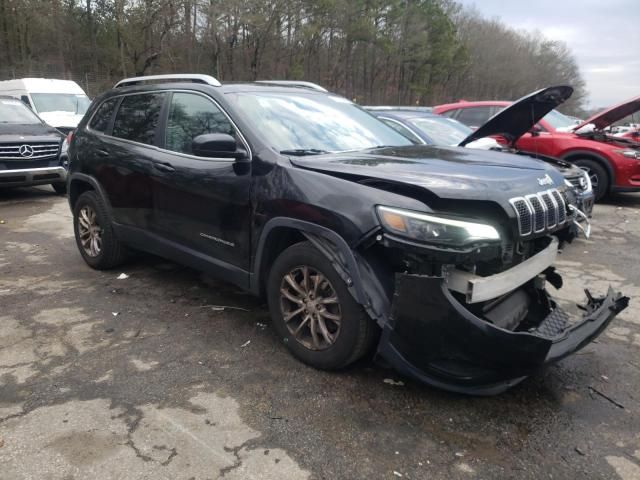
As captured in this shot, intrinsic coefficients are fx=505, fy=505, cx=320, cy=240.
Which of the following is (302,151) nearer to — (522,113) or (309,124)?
(309,124)

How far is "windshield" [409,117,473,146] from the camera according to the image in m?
7.05

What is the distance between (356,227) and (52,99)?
1414 cm

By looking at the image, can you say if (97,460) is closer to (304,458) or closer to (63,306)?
(304,458)

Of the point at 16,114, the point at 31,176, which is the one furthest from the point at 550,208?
the point at 16,114

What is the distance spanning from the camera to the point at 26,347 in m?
3.41

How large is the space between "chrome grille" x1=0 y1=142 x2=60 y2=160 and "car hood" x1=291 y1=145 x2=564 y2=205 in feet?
24.2

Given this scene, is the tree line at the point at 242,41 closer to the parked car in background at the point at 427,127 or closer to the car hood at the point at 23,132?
the car hood at the point at 23,132

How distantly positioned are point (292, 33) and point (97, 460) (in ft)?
122

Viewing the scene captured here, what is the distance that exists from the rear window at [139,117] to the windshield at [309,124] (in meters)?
0.94

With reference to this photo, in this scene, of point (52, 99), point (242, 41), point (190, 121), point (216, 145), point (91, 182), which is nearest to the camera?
point (216, 145)

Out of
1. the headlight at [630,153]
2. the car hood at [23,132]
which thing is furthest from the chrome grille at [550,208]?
the car hood at [23,132]

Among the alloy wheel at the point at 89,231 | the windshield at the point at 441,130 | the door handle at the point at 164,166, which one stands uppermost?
the windshield at the point at 441,130

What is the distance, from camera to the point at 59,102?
14.0 m

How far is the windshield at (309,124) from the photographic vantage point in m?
3.38
